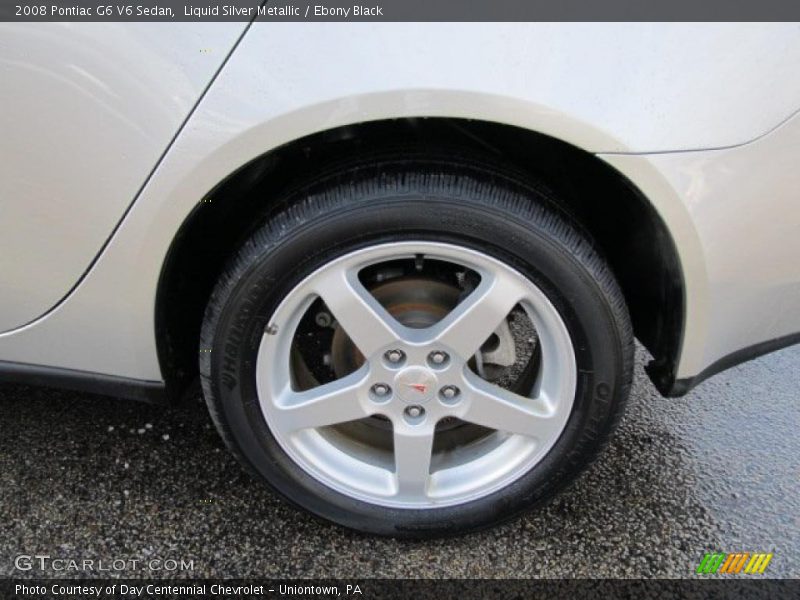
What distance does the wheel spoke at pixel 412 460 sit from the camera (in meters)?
1.65

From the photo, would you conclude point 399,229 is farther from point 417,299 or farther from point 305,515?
point 305,515

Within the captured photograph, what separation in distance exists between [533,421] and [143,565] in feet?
3.20

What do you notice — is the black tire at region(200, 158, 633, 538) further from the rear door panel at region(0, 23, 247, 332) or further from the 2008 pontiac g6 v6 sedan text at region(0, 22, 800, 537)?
the rear door panel at region(0, 23, 247, 332)

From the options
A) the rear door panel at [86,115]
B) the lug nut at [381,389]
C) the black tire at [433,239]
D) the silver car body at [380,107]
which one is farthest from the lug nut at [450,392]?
the rear door panel at [86,115]

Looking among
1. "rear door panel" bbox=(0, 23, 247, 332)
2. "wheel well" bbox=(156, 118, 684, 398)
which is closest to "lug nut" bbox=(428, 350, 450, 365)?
"wheel well" bbox=(156, 118, 684, 398)

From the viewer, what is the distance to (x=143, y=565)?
171cm

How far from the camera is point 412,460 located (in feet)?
5.50

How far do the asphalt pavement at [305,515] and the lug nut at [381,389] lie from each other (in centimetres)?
43

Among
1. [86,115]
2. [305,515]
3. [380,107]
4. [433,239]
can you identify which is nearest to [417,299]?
[433,239]

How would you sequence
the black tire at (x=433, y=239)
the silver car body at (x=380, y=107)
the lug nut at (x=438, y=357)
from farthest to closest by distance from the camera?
the lug nut at (x=438, y=357)
the black tire at (x=433, y=239)
the silver car body at (x=380, y=107)

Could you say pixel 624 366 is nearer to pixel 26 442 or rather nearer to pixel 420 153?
pixel 420 153

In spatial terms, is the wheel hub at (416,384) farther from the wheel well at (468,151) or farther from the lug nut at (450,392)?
the wheel well at (468,151)

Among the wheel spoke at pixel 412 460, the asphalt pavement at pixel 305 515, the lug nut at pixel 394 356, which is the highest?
the lug nut at pixel 394 356

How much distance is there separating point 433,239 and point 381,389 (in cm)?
39
